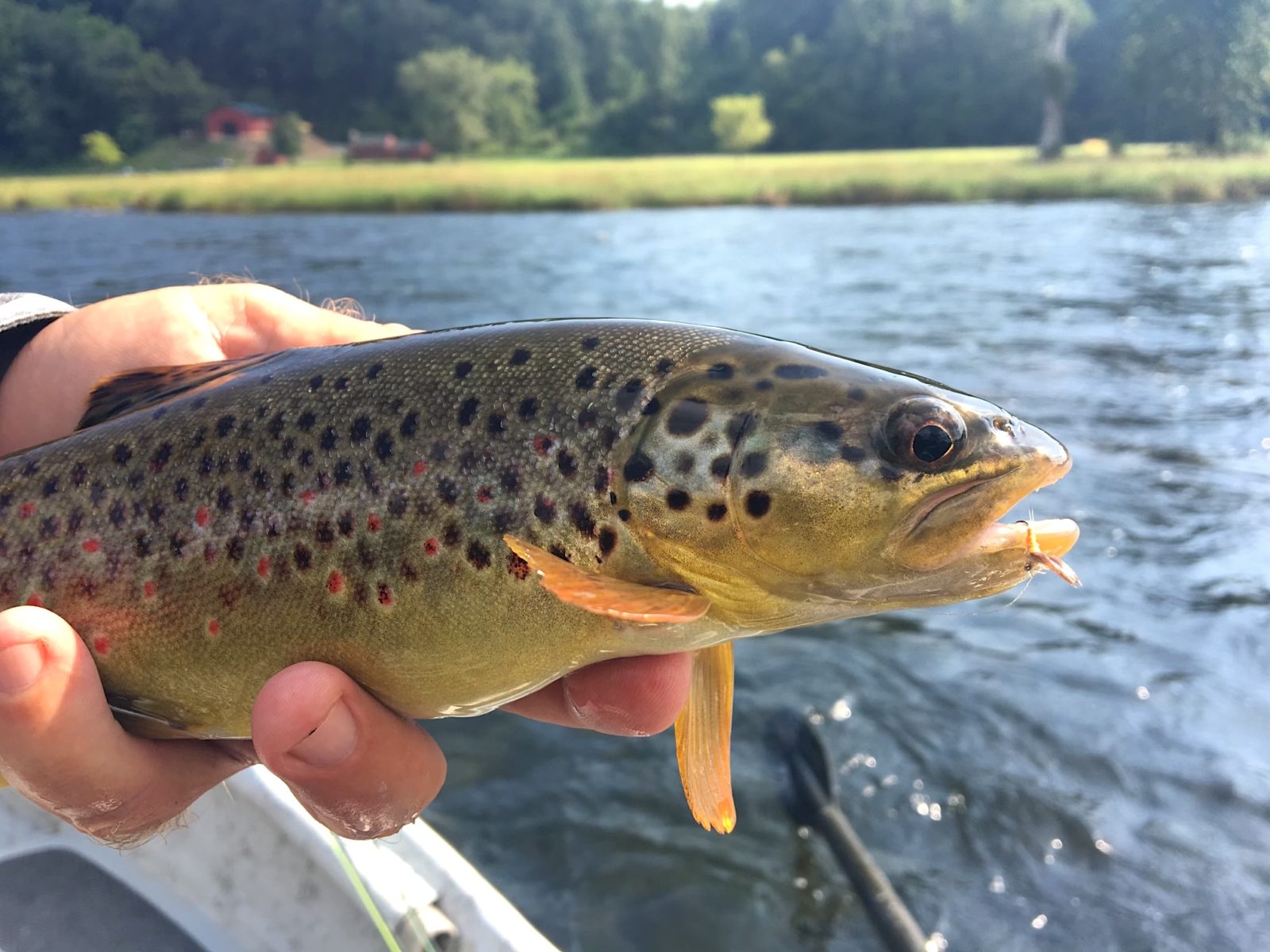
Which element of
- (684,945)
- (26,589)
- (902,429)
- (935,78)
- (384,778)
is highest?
(935,78)

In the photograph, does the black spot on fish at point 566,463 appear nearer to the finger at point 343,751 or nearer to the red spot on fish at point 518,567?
the red spot on fish at point 518,567

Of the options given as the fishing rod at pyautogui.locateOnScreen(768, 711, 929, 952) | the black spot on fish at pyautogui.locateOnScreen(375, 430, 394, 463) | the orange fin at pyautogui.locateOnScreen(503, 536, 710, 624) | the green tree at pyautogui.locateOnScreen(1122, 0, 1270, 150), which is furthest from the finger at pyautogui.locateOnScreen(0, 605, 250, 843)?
the green tree at pyautogui.locateOnScreen(1122, 0, 1270, 150)

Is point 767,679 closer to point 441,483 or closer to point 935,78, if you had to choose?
point 441,483

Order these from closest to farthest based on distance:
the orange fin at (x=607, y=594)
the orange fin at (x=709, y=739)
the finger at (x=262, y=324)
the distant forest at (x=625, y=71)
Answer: the orange fin at (x=607, y=594) → the orange fin at (x=709, y=739) → the finger at (x=262, y=324) → the distant forest at (x=625, y=71)

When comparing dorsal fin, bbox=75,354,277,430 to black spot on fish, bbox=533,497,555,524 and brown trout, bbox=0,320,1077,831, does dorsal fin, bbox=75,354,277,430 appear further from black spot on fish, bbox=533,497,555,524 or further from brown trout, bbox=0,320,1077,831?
black spot on fish, bbox=533,497,555,524

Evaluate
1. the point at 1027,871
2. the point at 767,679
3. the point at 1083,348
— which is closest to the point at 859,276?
the point at 1083,348

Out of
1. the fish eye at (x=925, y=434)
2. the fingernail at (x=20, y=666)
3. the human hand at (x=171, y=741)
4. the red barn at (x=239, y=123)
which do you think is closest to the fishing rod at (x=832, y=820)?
the human hand at (x=171, y=741)

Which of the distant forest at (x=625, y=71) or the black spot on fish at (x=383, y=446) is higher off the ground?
the distant forest at (x=625, y=71)

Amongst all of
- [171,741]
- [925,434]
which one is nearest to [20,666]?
[171,741]

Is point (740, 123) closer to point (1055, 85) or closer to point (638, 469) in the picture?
point (1055, 85)
